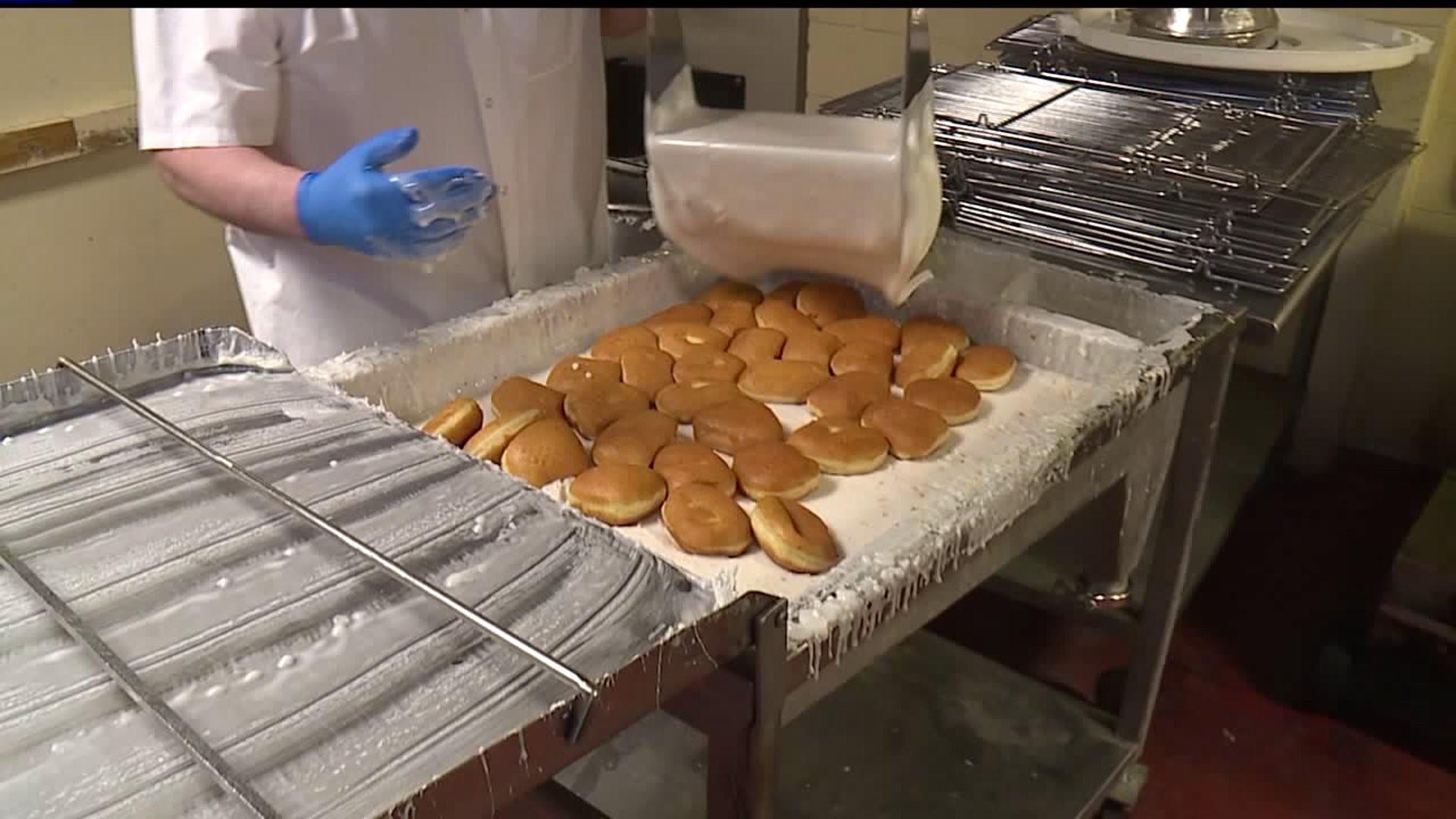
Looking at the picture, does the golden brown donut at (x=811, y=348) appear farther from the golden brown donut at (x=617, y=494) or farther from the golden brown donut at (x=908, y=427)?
the golden brown donut at (x=617, y=494)

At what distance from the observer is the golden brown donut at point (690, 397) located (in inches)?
42.9

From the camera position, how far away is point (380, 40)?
1.18 metres

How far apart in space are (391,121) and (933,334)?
2.03 feet

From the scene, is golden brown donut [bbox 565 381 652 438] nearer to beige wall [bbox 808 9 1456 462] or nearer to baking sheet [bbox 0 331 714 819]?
baking sheet [bbox 0 331 714 819]

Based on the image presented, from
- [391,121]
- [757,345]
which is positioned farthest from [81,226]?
[757,345]

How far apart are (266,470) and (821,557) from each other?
41 centimetres

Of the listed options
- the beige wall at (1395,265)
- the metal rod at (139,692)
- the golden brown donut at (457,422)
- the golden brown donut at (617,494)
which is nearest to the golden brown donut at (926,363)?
the golden brown donut at (617,494)

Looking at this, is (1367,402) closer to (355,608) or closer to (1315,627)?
(1315,627)

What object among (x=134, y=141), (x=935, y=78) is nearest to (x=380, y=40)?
(x=935, y=78)

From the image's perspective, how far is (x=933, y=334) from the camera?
1.21 meters

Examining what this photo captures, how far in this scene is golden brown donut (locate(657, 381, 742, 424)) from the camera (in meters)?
1.09

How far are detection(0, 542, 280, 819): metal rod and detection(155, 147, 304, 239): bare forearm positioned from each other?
461 mm

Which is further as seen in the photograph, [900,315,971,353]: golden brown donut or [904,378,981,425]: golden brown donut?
[900,315,971,353]: golden brown donut

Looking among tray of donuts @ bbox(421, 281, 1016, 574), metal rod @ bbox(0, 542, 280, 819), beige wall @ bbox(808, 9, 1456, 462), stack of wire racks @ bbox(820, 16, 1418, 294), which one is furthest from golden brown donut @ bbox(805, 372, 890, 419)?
beige wall @ bbox(808, 9, 1456, 462)
